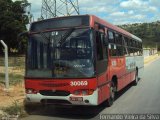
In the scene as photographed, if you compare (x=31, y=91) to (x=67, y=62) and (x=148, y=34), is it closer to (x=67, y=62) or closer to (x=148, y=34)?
(x=67, y=62)

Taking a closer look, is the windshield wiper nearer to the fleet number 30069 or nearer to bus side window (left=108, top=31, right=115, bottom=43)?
the fleet number 30069

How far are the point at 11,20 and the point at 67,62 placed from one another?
53.8 meters

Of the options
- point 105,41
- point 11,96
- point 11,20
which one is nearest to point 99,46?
point 105,41

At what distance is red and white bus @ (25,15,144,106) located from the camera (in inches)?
420

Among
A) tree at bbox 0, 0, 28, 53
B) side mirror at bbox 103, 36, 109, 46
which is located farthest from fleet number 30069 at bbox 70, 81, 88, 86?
tree at bbox 0, 0, 28, 53

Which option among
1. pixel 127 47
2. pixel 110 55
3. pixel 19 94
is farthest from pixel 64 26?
pixel 127 47

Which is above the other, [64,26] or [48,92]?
[64,26]

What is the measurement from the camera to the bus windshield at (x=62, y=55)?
10.8m

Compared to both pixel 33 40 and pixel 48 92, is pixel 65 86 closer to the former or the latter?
pixel 48 92

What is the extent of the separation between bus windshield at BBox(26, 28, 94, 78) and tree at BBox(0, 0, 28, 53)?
48956 mm

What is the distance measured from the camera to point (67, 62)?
10.9 meters

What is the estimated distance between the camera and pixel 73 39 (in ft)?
36.1

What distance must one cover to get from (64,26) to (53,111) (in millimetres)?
2729

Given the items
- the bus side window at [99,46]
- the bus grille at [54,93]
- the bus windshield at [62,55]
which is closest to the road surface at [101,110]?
the bus grille at [54,93]
